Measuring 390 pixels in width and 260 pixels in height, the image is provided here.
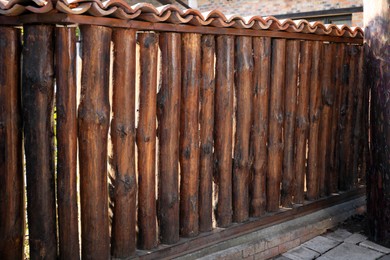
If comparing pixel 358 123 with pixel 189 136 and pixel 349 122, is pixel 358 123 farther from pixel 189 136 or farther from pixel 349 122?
pixel 189 136

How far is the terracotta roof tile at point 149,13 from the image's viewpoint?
2.37 metres

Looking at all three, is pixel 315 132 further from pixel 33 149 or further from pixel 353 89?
pixel 33 149

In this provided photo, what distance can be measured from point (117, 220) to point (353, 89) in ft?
10.3

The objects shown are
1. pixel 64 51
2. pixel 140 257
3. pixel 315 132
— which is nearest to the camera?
pixel 64 51

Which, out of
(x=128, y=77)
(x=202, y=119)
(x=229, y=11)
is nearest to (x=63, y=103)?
(x=128, y=77)

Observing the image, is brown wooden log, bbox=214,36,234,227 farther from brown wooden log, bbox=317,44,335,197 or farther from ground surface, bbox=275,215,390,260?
brown wooden log, bbox=317,44,335,197

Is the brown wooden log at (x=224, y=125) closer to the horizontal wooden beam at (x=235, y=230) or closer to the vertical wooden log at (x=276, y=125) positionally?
the horizontal wooden beam at (x=235, y=230)

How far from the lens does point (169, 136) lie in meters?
3.13

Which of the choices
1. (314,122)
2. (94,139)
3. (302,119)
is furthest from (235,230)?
(94,139)

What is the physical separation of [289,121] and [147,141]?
1.62 metres

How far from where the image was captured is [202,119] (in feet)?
11.0

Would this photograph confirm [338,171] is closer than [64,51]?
No

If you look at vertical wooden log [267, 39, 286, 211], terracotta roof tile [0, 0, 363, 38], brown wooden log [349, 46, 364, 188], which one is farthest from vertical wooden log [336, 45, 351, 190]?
vertical wooden log [267, 39, 286, 211]

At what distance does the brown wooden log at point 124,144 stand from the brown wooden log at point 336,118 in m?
2.48
